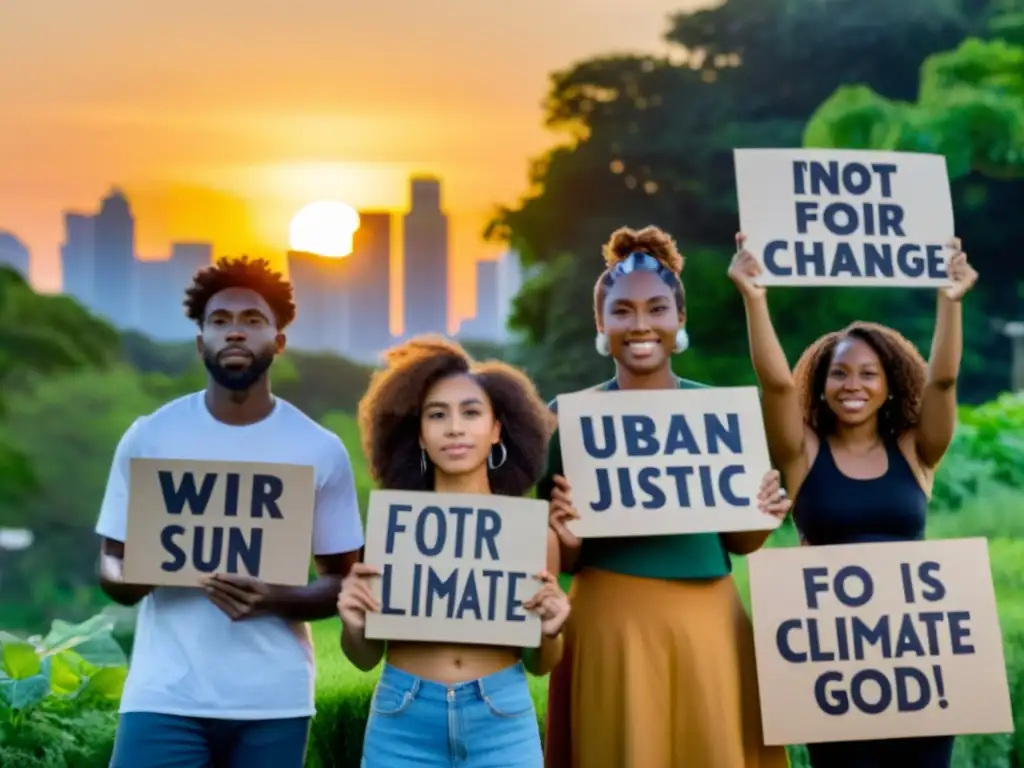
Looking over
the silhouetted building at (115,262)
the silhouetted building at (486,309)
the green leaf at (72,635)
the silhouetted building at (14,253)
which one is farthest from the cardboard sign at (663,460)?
the silhouetted building at (14,253)

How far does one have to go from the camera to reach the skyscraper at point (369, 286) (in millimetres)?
10289

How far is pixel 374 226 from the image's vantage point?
34.6 ft

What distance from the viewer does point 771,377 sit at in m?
4.20

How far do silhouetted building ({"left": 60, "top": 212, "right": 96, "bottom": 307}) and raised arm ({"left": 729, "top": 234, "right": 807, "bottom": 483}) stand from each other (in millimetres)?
7327

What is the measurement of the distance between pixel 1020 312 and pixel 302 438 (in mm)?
10136

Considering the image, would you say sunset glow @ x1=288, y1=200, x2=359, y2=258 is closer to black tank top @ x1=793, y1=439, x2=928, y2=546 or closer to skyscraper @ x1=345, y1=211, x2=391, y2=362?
skyscraper @ x1=345, y1=211, x2=391, y2=362

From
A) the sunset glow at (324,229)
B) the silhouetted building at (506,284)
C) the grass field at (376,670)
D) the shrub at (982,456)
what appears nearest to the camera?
the grass field at (376,670)

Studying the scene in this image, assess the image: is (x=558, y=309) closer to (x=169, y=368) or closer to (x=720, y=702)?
(x=169, y=368)

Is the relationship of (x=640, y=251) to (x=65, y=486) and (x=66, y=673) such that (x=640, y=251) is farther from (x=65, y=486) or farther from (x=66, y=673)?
(x=65, y=486)

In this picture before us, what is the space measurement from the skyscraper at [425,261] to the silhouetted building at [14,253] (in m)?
2.51

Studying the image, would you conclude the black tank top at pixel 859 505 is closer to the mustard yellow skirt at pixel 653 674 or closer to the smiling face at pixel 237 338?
the mustard yellow skirt at pixel 653 674

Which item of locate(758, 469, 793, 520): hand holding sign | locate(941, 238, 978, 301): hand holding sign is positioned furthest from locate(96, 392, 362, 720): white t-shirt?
locate(941, 238, 978, 301): hand holding sign

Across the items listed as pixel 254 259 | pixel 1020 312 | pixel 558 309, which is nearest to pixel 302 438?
pixel 254 259

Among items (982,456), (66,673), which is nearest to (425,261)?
(982,456)
